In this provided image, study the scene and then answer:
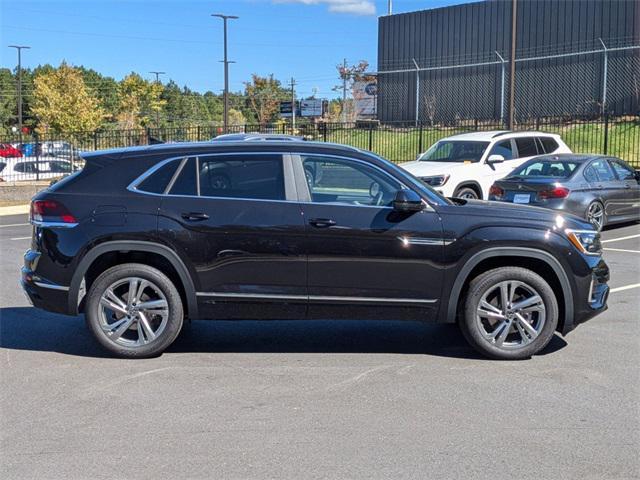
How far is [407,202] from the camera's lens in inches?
242

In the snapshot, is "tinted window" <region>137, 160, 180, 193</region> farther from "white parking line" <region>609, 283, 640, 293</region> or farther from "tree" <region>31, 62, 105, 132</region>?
"tree" <region>31, 62, 105, 132</region>

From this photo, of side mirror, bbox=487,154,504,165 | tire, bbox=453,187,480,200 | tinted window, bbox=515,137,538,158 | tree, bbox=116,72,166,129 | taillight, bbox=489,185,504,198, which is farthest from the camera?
tree, bbox=116,72,166,129

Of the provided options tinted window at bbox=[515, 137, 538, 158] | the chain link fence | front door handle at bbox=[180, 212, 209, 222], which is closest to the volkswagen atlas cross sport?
front door handle at bbox=[180, 212, 209, 222]

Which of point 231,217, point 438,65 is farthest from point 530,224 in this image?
point 438,65

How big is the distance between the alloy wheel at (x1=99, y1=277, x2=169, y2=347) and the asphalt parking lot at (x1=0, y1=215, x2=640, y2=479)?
22 centimetres

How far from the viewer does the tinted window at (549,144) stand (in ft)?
56.3

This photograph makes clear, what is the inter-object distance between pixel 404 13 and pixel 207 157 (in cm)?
3863

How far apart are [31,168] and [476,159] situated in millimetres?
15589

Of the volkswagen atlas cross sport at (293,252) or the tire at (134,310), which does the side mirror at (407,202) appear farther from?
the tire at (134,310)

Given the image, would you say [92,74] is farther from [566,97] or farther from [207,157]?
[207,157]

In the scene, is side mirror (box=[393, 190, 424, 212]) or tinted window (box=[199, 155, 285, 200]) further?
tinted window (box=[199, 155, 285, 200])

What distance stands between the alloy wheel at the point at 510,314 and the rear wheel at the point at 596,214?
7807 mm

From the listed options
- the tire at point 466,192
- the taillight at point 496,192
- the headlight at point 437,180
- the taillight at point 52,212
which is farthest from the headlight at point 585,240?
the tire at point 466,192

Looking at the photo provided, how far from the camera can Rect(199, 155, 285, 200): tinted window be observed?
636cm
